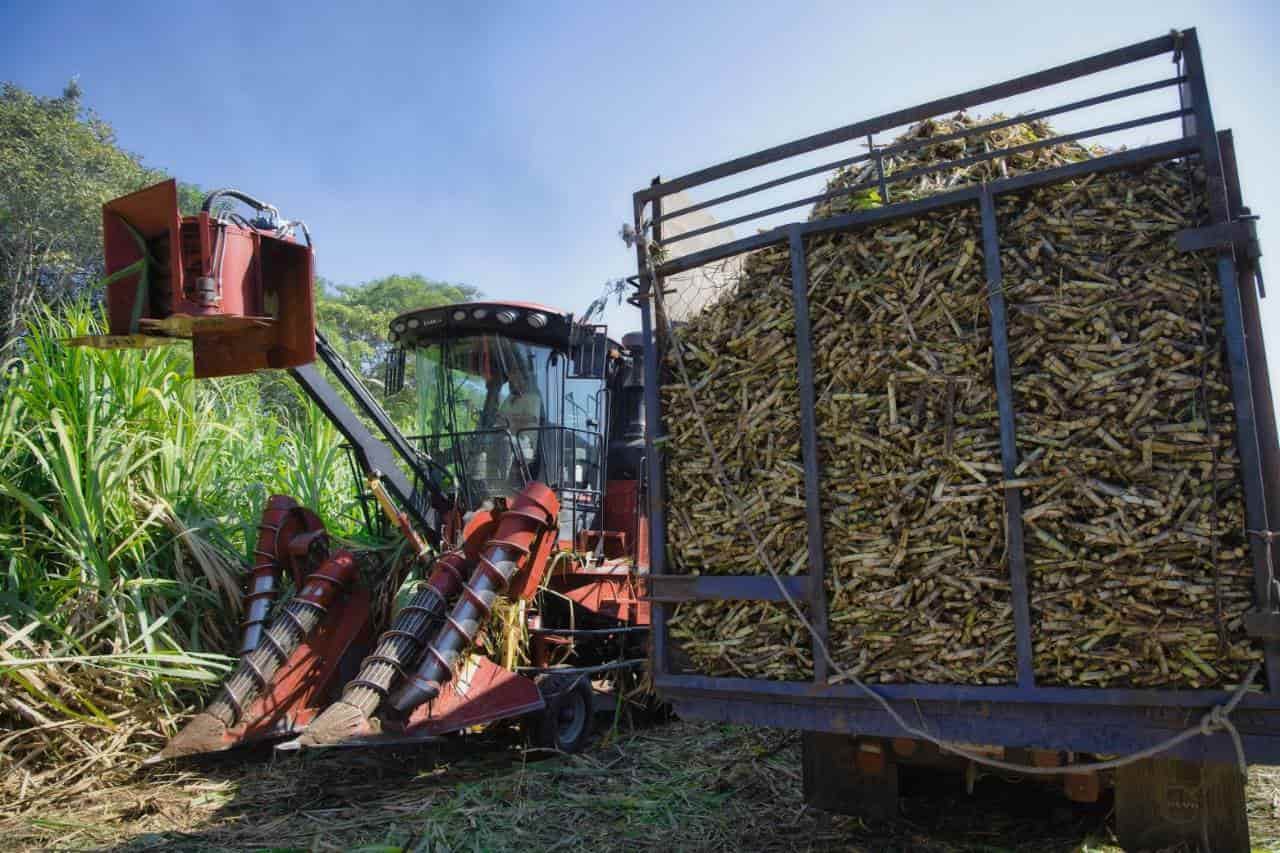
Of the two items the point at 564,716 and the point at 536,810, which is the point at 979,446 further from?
the point at 564,716

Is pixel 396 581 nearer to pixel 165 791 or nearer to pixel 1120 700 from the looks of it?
pixel 165 791

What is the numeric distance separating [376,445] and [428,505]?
24.4 inches

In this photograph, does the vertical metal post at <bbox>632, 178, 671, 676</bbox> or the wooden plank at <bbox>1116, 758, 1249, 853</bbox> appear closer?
the wooden plank at <bbox>1116, 758, 1249, 853</bbox>

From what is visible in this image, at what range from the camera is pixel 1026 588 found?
2.91 m

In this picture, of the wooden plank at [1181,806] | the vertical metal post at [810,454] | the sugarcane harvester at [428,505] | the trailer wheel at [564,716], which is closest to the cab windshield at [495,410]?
the sugarcane harvester at [428,505]

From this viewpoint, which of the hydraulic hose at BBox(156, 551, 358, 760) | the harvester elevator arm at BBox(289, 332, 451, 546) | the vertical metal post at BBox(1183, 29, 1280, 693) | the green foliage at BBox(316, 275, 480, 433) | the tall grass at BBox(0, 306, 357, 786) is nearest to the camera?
the vertical metal post at BBox(1183, 29, 1280, 693)

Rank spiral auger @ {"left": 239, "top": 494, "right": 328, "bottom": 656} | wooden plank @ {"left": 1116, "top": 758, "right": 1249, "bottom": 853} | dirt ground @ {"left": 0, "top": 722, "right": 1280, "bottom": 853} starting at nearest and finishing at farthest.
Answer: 1. wooden plank @ {"left": 1116, "top": 758, "right": 1249, "bottom": 853}
2. dirt ground @ {"left": 0, "top": 722, "right": 1280, "bottom": 853}
3. spiral auger @ {"left": 239, "top": 494, "right": 328, "bottom": 656}

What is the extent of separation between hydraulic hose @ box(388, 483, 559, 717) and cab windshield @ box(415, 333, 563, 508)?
41.5 inches

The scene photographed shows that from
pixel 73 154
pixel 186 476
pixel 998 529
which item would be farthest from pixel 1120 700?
pixel 73 154

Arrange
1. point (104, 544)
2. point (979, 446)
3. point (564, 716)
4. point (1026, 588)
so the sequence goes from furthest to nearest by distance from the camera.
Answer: point (564, 716) → point (104, 544) → point (979, 446) → point (1026, 588)

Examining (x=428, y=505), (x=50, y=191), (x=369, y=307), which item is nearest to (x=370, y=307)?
(x=369, y=307)

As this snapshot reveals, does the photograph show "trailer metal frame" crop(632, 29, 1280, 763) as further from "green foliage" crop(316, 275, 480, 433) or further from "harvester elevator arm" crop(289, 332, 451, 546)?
"green foliage" crop(316, 275, 480, 433)

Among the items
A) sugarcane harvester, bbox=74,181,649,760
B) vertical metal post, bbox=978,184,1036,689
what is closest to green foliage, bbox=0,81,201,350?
sugarcane harvester, bbox=74,181,649,760

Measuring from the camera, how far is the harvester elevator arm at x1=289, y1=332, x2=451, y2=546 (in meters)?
6.21
